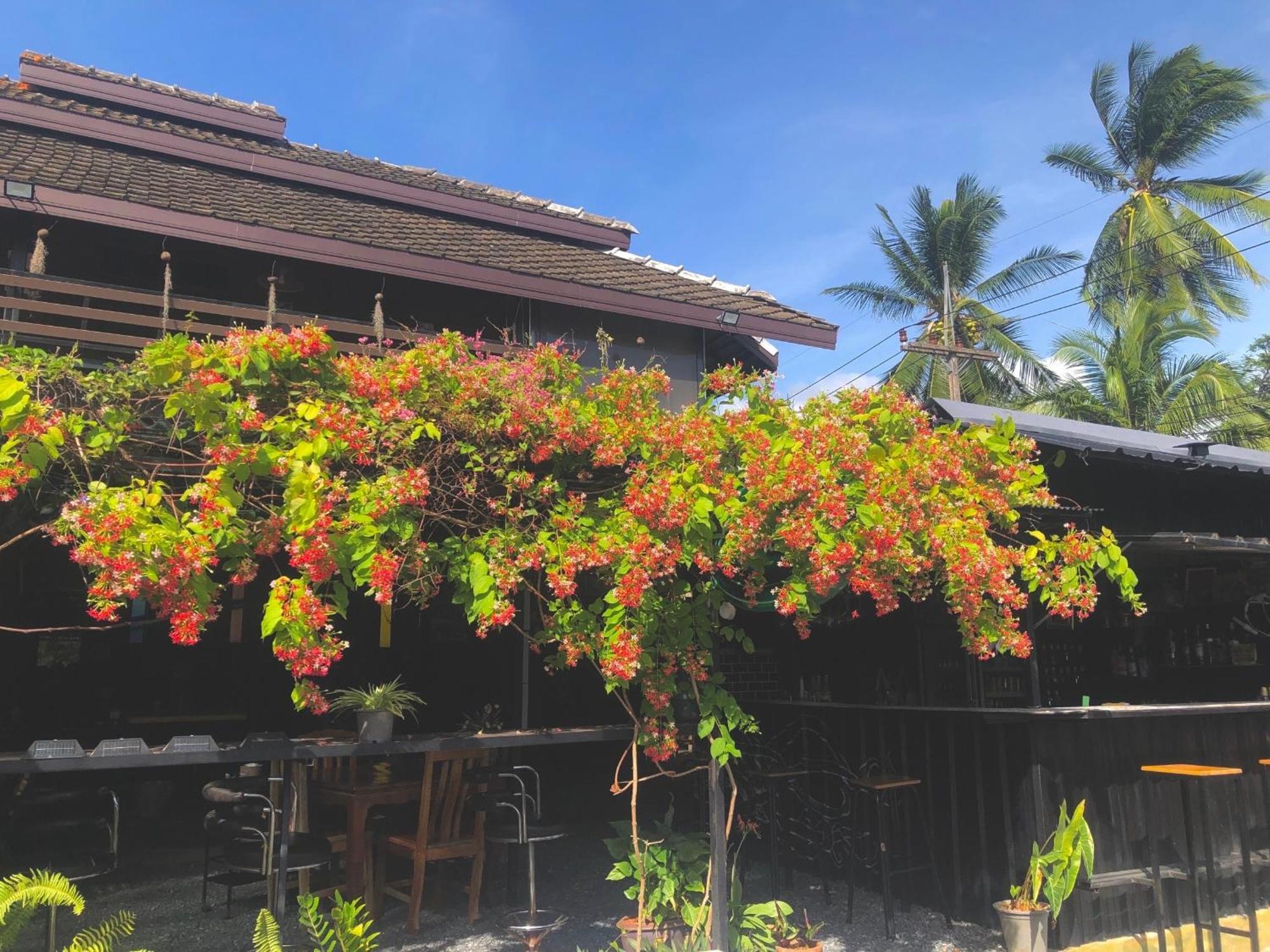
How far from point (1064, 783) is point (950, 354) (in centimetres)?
1252

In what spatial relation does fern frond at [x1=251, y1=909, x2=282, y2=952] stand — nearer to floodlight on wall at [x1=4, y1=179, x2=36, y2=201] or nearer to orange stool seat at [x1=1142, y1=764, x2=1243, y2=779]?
orange stool seat at [x1=1142, y1=764, x2=1243, y2=779]

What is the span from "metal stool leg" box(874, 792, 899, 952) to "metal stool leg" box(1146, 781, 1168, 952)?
4.85ft

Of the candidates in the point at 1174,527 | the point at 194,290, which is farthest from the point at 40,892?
the point at 1174,527

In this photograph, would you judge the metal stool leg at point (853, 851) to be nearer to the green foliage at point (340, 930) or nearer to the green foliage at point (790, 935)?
the green foliage at point (790, 935)

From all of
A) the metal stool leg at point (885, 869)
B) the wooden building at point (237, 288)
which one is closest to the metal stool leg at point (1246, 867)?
the metal stool leg at point (885, 869)

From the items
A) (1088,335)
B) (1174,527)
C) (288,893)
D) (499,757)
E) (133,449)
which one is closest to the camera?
(133,449)

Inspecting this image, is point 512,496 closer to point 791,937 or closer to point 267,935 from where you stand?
point 267,935

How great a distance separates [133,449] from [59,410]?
0.35 metres

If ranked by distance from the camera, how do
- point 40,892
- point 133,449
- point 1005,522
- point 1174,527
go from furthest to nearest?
1. point 1174,527
2. point 1005,522
3. point 133,449
4. point 40,892

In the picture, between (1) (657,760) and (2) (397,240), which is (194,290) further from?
(1) (657,760)

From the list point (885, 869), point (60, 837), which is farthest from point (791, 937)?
point (60, 837)

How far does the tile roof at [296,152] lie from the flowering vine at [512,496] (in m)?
6.45

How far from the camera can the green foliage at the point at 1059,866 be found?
4676mm

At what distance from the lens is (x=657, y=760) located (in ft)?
14.1
